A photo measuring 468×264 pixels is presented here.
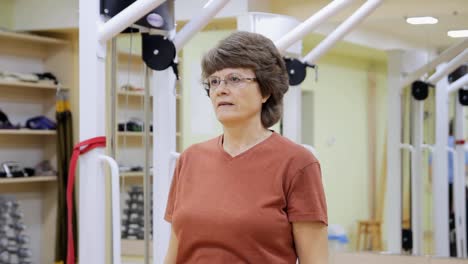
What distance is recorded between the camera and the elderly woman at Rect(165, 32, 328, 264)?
1.66m

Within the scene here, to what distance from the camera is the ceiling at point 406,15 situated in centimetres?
405

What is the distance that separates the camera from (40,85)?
5.54 metres

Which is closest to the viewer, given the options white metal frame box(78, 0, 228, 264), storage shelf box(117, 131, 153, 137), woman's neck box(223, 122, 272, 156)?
woman's neck box(223, 122, 272, 156)

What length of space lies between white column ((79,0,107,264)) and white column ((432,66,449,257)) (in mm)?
2151

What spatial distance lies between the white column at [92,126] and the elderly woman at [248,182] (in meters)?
0.83

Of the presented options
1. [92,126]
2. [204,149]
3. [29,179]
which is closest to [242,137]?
[204,149]

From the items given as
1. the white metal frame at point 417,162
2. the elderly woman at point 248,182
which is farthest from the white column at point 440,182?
the elderly woman at point 248,182

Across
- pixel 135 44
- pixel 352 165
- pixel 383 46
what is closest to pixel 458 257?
pixel 352 165

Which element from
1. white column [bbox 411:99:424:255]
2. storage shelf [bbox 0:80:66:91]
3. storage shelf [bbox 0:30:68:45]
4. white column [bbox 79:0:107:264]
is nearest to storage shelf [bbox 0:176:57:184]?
storage shelf [bbox 0:80:66:91]

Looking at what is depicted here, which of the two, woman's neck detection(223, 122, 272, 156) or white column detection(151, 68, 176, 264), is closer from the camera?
woman's neck detection(223, 122, 272, 156)

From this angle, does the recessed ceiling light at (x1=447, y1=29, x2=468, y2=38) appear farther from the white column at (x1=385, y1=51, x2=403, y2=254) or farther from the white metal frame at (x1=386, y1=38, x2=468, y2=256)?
the white column at (x1=385, y1=51, x2=403, y2=254)

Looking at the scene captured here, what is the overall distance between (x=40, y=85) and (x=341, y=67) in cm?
232

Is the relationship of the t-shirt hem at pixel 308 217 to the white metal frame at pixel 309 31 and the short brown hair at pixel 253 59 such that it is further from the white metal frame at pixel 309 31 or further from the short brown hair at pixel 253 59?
the white metal frame at pixel 309 31

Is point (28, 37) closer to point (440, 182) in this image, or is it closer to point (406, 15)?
point (406, 15)
